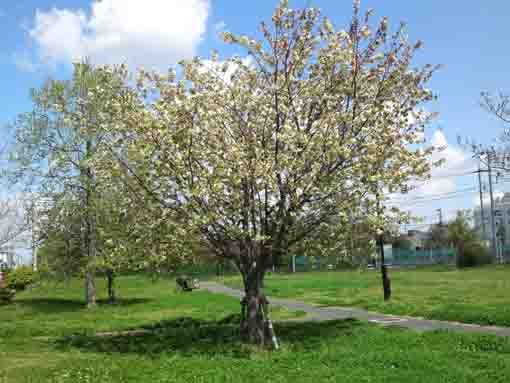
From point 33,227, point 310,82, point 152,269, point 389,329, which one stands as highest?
point 310,82

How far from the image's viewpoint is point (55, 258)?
31156mm

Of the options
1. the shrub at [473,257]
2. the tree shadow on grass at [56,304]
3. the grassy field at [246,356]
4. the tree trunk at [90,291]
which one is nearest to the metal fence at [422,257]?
the shrub at [473,257]

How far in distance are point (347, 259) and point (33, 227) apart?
2046 centimetres

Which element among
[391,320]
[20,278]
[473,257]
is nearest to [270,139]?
[391,320]

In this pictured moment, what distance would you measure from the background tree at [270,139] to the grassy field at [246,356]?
1853mm

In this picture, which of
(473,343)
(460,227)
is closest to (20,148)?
(473,343)

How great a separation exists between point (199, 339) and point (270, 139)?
6.01m

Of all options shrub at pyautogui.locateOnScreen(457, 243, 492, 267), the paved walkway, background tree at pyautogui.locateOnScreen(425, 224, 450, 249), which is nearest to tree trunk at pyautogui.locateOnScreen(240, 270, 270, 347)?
the paved walkway

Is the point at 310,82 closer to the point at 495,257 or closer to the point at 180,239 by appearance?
the point at 180,239

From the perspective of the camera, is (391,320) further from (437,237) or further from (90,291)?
(437,237)

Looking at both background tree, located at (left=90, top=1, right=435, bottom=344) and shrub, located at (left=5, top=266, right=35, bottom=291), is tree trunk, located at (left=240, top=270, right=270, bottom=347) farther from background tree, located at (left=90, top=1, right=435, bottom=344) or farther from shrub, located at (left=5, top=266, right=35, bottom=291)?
shrub, located at (left=5, top=266, right=35, bottom=291)

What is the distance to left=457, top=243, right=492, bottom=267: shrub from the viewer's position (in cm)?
6075

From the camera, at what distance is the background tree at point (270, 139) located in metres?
13.0

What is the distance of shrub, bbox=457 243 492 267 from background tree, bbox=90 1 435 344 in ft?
167
